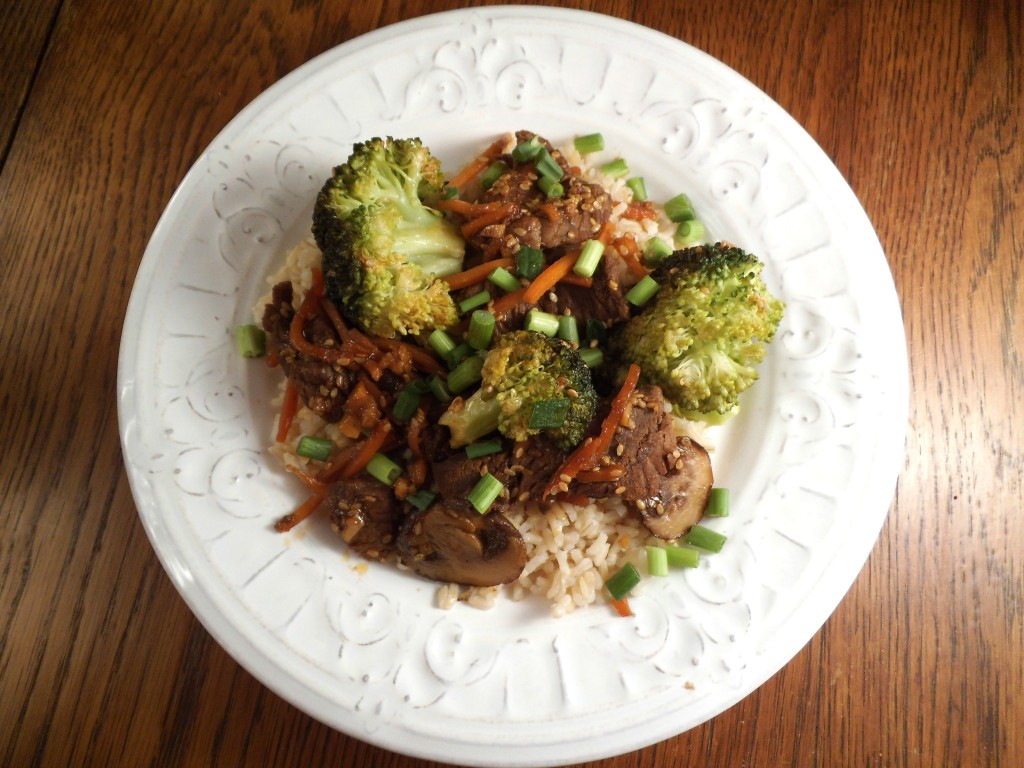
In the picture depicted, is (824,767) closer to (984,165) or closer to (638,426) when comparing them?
(638,426)

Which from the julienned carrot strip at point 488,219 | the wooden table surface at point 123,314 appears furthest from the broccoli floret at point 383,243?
the wooden table surface at point 123,314

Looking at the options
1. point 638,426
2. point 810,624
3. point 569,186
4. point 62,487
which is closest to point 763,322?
point 638,426

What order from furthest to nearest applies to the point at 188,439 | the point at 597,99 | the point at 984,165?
the point at 984,165, the point at 597,99, the point at 188,439

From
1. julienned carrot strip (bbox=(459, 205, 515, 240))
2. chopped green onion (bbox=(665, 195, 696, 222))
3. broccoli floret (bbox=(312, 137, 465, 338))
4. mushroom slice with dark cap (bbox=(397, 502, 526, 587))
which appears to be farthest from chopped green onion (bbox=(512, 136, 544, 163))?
mushroom slice with dark cap (bbox=(397, 502, 526, 587))

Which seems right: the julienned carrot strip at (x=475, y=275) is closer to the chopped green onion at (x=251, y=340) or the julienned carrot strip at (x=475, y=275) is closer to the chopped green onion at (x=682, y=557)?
the chopped green onion at (x=251, y=340)

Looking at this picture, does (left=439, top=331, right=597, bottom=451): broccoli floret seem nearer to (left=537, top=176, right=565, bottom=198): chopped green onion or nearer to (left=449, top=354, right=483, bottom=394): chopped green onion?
(left=449, top=354, right=483, bottom=394): chopped green onion

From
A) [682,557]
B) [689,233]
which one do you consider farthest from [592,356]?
[682,557]
